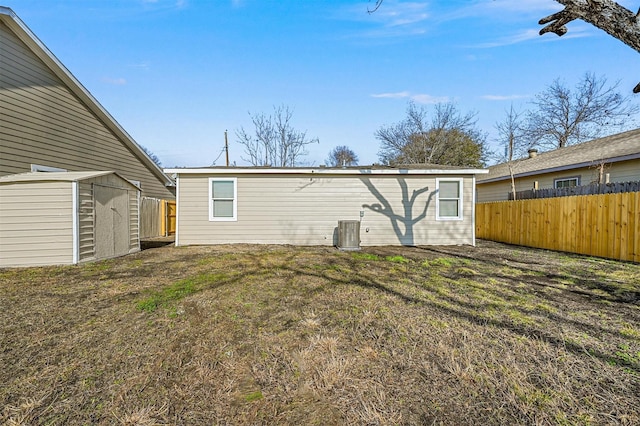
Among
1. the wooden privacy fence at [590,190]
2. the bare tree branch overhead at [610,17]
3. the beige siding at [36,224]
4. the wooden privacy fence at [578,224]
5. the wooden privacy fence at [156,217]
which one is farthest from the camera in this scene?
the wooden privacy fence at [156,217]

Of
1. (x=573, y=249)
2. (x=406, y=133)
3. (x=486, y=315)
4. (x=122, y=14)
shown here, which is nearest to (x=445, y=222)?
(x=573, y=249)

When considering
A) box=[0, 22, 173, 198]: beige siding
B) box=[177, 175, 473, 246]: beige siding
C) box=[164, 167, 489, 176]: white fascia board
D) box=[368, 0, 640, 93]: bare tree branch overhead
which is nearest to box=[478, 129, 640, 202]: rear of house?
box=[164, 167, 489, 176]: white fascia board

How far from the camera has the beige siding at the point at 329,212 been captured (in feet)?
32.3

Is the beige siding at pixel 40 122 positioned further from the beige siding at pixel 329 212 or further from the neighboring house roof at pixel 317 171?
the beige siding at pixel 329 212

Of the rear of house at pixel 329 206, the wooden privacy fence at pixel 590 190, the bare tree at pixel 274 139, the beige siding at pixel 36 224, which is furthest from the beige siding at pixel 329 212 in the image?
the bare tree at pixel 274 139

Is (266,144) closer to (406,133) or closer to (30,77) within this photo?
(406,133)

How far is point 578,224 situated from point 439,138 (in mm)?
21493

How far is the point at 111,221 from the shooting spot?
7.75 m

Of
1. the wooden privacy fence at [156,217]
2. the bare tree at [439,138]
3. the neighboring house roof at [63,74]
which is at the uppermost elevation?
the bare tree at [439,138]

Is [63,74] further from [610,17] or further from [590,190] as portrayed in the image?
[590,190]

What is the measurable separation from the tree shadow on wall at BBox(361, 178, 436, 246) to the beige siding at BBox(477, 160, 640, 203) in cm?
609

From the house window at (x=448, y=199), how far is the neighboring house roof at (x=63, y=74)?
11664mm

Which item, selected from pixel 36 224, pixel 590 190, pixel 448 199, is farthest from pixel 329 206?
pixel 590 190

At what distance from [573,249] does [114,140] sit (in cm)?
1569
